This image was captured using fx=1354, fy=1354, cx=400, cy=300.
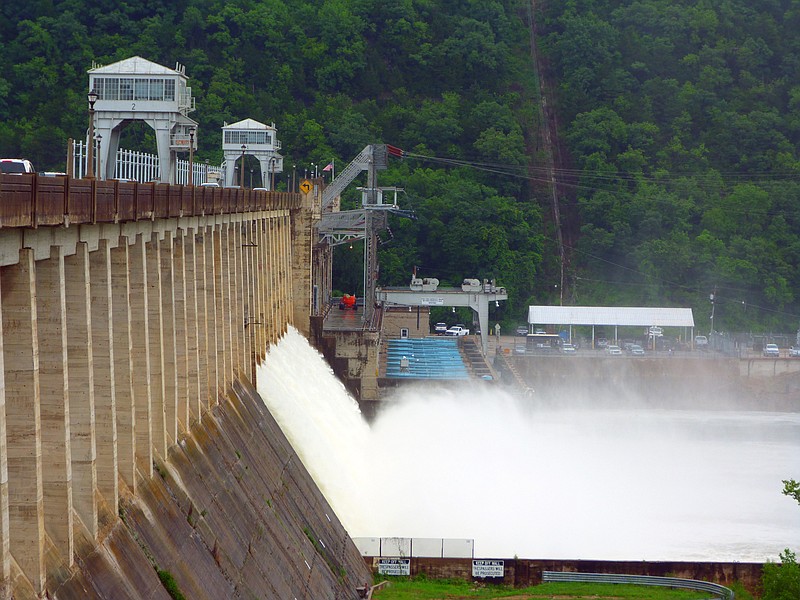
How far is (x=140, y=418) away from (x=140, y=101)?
3404cm

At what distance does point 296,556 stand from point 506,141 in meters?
90.8

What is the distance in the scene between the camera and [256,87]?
121 meters

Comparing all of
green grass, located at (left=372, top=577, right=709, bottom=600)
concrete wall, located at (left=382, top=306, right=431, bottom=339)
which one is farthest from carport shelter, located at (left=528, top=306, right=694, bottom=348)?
green grass, located at (left=372, top=577, right=709, bottom=600)

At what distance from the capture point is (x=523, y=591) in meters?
35.0

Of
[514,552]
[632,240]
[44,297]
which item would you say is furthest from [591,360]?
[44,297]

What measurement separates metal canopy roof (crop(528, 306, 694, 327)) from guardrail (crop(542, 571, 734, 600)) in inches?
2193

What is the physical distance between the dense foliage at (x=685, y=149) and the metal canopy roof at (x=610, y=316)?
8961 millimetres

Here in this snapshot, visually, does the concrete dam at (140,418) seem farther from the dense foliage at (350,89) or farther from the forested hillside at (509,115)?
the forested hillside at (509,115)

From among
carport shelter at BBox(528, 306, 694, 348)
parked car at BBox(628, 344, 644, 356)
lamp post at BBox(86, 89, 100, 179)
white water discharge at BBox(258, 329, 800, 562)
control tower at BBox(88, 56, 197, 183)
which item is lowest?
white water discharge at BBox(258, 329, 800, 562)

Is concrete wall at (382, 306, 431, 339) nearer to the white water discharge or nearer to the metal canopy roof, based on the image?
the white water discharge

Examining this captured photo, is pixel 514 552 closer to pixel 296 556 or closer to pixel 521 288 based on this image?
pixel 296 556

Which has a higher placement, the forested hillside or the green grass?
the forested hillside

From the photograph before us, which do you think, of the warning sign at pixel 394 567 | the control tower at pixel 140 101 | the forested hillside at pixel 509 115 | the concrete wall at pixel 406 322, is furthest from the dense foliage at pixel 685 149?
the warning sign at pixel 394 567

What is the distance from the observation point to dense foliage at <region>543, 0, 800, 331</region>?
344 feet
